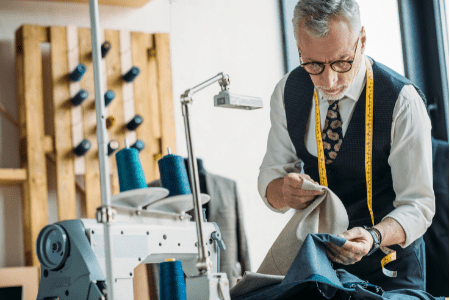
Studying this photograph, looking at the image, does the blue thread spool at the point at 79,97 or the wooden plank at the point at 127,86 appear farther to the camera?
the wooden plank at the point at 127,86

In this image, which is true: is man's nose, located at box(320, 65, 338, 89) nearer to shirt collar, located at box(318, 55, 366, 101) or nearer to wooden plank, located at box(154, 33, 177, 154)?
shirt collar, located at box(318, 55, 366, 101)

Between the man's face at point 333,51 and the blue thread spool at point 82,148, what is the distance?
5.66ft

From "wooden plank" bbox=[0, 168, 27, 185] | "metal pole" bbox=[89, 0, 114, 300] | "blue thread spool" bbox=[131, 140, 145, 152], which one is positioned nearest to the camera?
"metal pole" bbox=[89, 0, 114, 300]

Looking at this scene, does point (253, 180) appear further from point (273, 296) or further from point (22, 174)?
point (273, 296)

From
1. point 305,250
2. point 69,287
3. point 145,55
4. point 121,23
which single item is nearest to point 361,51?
point 305,250

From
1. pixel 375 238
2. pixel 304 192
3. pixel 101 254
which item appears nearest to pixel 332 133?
pixel 304 192

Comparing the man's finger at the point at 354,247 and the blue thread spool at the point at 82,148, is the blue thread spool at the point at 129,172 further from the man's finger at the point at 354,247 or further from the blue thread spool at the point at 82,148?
the blue thread spool at the point at 82,148

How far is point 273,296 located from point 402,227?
1.79ft

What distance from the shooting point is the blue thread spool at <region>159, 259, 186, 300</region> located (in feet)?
3.87

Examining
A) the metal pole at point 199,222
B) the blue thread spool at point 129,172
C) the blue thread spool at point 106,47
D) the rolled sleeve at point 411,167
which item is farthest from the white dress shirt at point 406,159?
the blue thread spool at point 106,47

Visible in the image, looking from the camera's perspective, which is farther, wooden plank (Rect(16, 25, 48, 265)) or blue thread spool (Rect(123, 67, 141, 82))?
blue thread spool (Rect(123, 67, 141, 82))

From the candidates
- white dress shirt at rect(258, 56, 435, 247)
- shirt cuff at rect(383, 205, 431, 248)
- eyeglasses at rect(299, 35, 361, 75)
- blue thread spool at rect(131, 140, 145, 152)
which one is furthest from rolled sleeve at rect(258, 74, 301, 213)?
blue thread spool at rect(131, 140, 145, 152)

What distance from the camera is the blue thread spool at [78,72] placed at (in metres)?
3.07

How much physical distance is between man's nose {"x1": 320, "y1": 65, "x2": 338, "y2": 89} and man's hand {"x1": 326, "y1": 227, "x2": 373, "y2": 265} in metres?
0.49
